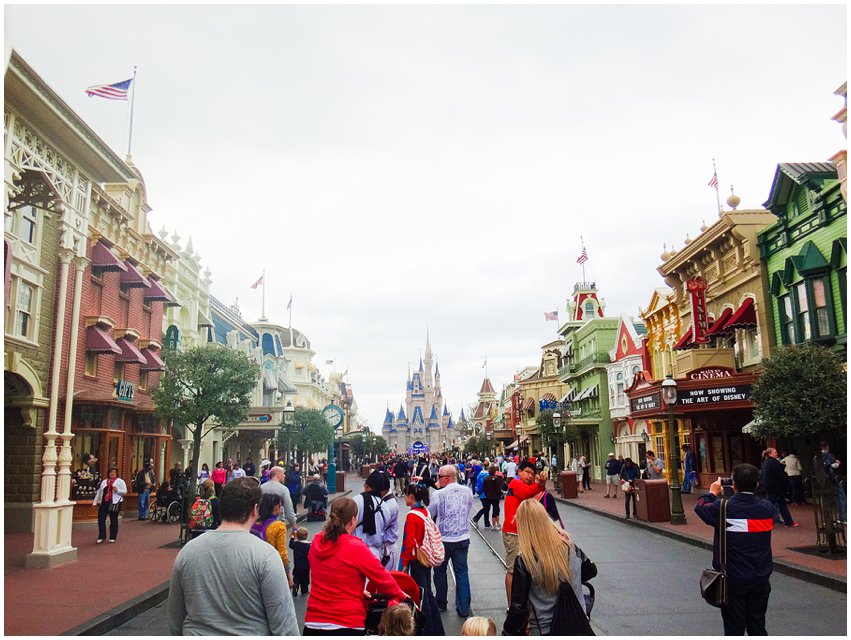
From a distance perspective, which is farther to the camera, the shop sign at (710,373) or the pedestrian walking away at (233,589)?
the shop sign at (710,373)

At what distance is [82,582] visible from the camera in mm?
11219

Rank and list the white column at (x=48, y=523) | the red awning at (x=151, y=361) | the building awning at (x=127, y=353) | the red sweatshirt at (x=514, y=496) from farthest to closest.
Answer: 1. the red awning at (x=151, y=361)
2. the building awning at (x=127, y=353)
3. the white column at (x=48, y=523)
4. the red sweatshirt at (x=514, y=496)

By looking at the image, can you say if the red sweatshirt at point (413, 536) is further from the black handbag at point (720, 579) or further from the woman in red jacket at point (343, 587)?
the black handbag at point (720, 579)

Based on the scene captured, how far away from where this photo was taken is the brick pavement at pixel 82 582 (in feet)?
28.7

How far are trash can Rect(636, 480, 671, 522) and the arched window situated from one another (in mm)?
20245

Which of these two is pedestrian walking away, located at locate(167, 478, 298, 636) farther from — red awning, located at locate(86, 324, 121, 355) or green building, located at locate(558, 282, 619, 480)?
green building, located at locate(558, 282, 619, 480)

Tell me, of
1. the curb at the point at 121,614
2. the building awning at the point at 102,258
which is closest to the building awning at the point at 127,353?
the building awning at the point at 102,258

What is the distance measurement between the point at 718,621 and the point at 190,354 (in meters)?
18.2

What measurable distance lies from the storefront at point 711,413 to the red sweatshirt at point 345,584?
18.6 m

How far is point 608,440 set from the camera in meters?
44.6

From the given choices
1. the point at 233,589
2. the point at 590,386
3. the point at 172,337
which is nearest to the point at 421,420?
the point at 590,386

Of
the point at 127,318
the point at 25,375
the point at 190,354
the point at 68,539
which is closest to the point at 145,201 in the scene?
the point at 127,318

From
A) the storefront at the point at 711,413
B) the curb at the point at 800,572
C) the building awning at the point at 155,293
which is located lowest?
the curb at the point at 800,572

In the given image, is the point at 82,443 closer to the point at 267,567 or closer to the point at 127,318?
the point at 127,318
